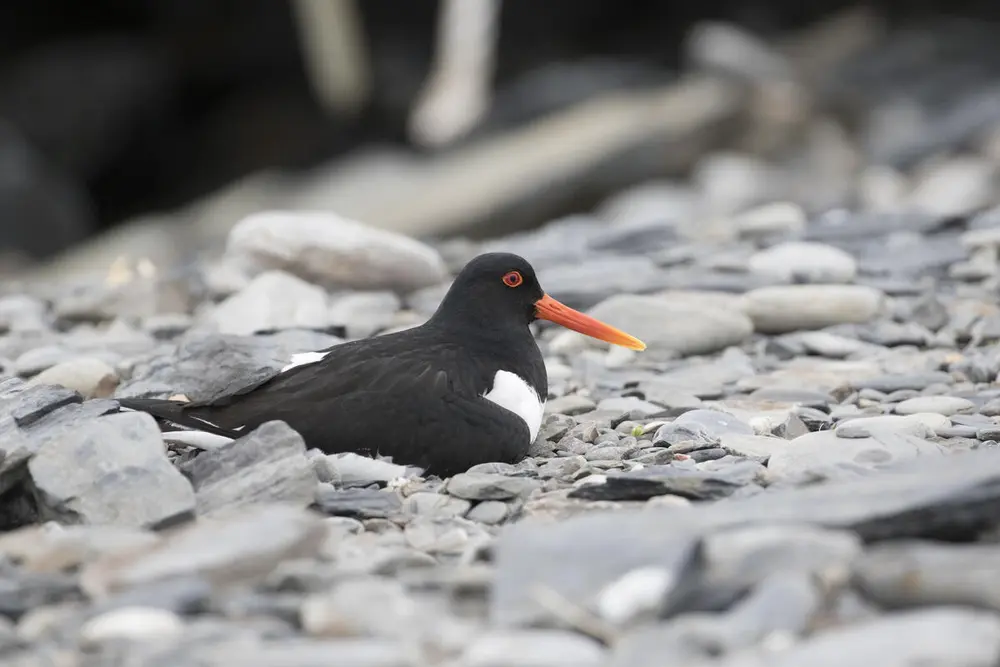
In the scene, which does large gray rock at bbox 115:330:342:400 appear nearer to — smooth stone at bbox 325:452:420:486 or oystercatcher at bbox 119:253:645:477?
oystercatcher at bbox 119:253:645:477

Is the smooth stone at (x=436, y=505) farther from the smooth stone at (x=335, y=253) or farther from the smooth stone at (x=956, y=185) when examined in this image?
the smooth stone at (x=956, y=185)

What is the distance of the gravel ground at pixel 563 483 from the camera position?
2463mm

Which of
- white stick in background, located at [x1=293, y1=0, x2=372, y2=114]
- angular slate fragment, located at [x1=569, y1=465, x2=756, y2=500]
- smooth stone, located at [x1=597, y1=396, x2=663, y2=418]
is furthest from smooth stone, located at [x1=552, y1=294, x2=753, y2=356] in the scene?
white stick in background, located at [x1=293, y1=0, x2=372, y2=114]

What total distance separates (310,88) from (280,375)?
55.4 ft

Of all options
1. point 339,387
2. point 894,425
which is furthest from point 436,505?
point 894,425

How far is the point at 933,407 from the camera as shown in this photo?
4.68 metres

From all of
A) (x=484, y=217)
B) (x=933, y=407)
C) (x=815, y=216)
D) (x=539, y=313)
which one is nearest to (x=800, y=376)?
(x=933, y=407)

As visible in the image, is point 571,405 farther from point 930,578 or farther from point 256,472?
point 930,578

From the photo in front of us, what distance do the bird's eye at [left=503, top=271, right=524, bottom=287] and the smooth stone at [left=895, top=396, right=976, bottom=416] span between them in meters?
1.48

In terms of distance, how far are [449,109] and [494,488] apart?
564 inches

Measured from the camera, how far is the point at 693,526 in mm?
2762

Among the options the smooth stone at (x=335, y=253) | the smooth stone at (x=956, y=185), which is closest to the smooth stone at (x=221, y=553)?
the smooth stone at (x=335, y=253)

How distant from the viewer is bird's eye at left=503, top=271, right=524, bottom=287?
15.6 feet

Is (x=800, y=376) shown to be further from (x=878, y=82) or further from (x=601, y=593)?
(x=878, y=82)
